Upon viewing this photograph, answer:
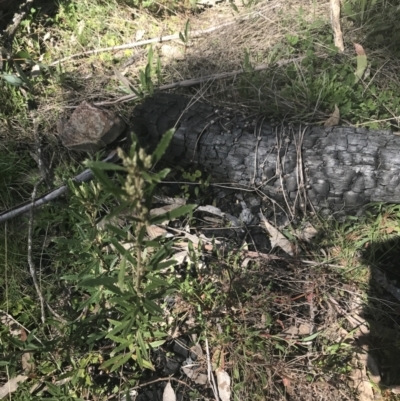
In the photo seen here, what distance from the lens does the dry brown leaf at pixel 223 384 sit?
6.83 ft

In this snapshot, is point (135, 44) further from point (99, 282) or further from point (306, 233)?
point (99, 282)

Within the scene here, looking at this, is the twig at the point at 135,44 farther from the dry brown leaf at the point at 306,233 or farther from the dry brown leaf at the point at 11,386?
the dry brown leaf at the point at 11,386

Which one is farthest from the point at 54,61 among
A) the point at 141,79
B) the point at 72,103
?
the point at 141,79

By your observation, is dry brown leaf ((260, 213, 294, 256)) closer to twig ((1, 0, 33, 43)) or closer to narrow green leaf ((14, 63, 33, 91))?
narrow green leaf ((14, 63, 33, 91))

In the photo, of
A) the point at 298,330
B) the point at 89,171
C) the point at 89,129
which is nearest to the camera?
the point at 298,330

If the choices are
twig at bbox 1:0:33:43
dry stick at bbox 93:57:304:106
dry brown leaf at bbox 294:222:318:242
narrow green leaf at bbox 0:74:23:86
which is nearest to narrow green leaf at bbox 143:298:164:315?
dry brown leaf at bbox 294:222:318:242

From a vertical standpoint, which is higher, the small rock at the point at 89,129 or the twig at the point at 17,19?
the twig at the point at 17,19

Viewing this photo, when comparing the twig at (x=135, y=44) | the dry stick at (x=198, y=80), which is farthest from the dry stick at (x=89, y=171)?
the twig at (x=135, y=44)

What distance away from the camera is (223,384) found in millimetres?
2111

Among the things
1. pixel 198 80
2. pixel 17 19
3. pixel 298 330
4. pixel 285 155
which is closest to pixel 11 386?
pixel 298 330

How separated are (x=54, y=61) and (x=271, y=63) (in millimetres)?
1830

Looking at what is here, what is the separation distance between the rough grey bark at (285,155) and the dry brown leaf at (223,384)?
1.11 m

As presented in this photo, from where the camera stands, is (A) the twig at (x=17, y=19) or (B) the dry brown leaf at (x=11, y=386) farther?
(A) the twig at (x=17, y=19)

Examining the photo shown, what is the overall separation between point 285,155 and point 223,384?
4.58 ft
